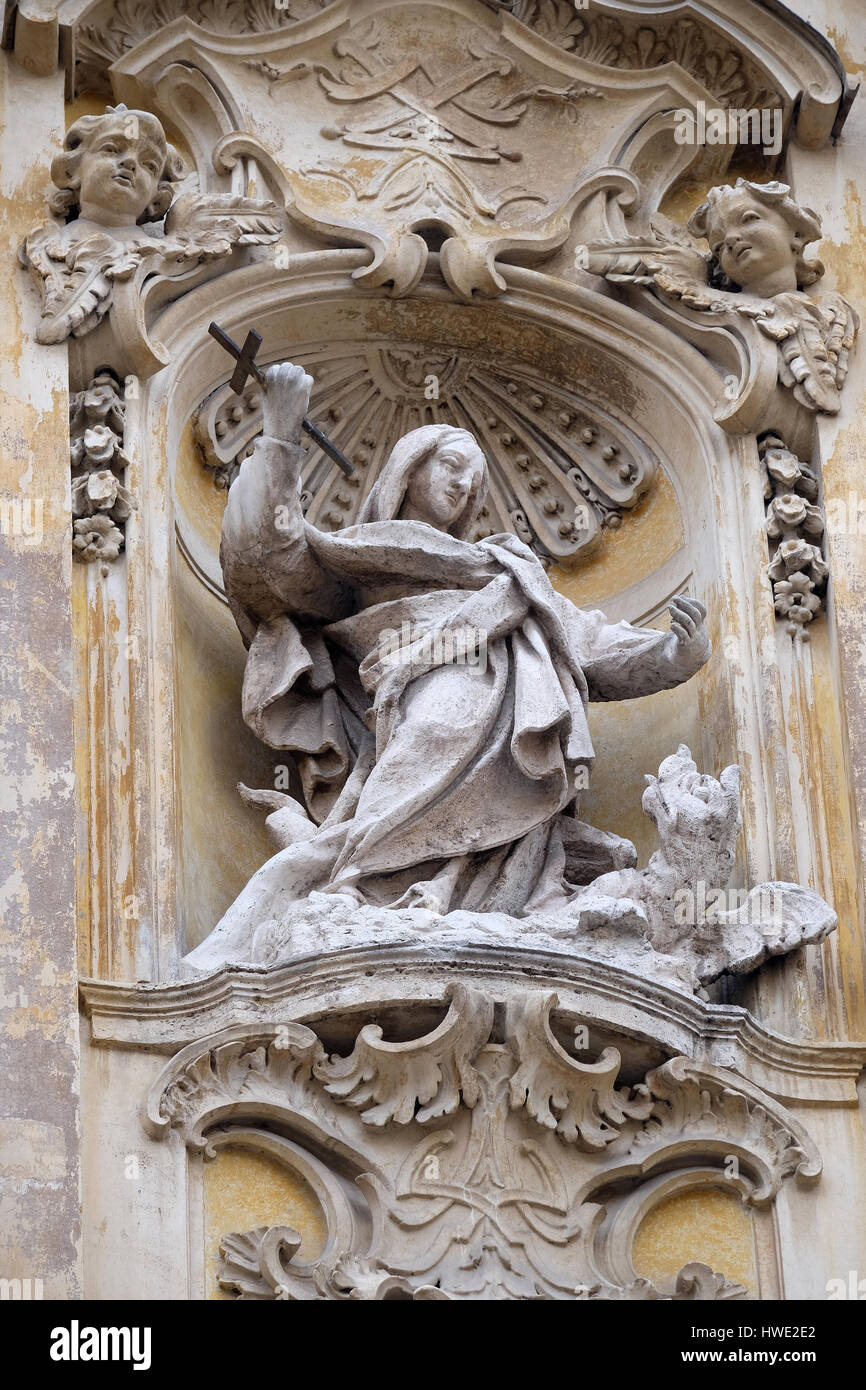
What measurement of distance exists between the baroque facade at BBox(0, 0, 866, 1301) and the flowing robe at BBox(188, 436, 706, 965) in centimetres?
2

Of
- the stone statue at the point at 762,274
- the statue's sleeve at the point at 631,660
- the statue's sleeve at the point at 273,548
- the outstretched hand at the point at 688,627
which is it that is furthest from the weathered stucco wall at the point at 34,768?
the stone statue at the point at 762,274

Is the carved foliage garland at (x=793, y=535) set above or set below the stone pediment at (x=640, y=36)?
below

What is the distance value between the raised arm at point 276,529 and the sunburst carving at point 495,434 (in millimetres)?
1010

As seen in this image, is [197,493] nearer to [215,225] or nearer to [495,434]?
[215,225]

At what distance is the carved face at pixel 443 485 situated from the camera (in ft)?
34.7

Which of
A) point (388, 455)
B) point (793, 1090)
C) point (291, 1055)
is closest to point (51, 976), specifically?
A: point (291, 1055)

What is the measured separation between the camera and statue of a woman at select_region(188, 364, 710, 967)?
32.5 ft

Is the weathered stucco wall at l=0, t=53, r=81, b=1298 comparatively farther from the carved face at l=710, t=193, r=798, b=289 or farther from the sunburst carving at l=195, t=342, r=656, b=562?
the carved face at l=710, t=193, r=798, b=289

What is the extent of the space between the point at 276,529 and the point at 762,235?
6.71 feet

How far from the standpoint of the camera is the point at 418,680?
10148mm

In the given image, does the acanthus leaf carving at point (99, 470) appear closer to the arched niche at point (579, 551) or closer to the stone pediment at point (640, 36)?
the arched niche at point (579, 551)

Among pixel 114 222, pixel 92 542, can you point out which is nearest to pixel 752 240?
pixel 114 222

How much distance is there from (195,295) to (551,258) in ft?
4.05

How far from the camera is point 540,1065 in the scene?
31.0 feet
